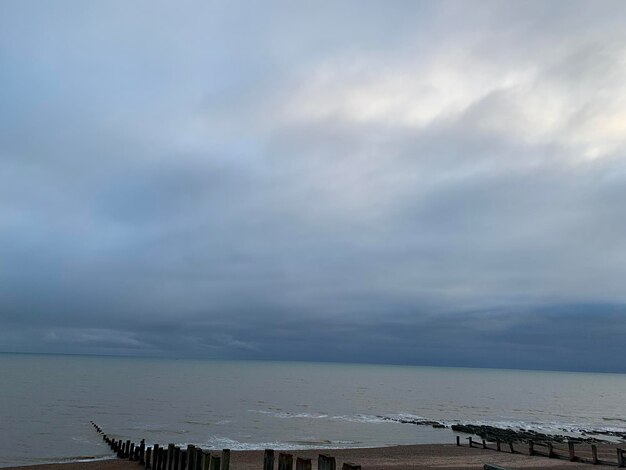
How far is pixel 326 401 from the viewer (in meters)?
80.6

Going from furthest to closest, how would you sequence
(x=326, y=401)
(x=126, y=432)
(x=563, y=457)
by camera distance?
1. (x=326, y=401)
2. (x=126, y=432)
3. (x=563, y=457)

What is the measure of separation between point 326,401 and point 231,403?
16.7 meters

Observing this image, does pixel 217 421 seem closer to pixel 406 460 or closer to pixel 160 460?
pixel 406 460

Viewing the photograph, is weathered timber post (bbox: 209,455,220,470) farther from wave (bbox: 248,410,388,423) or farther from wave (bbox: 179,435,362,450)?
wave (bbox: 248,410,388,423)

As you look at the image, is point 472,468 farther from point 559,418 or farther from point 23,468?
point 559,418

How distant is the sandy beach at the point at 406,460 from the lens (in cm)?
2755

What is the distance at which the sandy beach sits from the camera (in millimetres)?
27547

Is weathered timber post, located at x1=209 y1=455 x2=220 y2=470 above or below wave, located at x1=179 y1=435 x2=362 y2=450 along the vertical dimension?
above

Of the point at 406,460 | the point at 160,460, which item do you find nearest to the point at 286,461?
the point at 160,460

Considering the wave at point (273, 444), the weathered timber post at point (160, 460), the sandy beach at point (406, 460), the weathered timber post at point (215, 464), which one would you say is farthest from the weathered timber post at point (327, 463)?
the wave at point (273, 444)

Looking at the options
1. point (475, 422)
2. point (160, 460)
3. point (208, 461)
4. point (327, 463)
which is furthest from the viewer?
point (475, 422)

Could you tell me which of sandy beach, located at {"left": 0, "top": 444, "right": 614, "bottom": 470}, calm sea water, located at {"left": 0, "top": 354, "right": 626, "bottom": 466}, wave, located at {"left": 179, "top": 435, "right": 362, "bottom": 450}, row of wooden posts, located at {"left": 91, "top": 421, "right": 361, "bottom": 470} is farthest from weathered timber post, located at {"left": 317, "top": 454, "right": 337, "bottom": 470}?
wave, located at {"left": 179, "top": 435, "right": 362, "bottom": 450}

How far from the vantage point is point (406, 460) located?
31719 millimetres

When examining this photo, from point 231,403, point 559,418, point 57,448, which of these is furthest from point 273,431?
point 559,418
